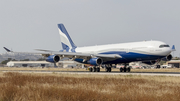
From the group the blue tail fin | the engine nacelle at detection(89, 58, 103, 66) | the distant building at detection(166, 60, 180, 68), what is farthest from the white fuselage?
the distant building at detection(166, 60, 180, 68)

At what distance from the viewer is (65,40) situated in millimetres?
59344

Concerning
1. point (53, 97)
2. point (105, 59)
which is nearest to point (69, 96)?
point (53, 97)

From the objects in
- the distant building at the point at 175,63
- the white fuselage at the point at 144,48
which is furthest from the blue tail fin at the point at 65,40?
the distant building at the point at 175,63

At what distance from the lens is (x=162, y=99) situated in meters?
12.0

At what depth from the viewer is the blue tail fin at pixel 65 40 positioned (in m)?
58.3

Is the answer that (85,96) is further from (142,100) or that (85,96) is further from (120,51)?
(120,51)

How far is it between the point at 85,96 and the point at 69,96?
2.34ft

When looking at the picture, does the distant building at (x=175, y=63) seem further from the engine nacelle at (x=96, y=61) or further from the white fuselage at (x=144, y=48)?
the engine nacelle at (x=96, y=61)

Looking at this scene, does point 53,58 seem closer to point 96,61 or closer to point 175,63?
point 96,61

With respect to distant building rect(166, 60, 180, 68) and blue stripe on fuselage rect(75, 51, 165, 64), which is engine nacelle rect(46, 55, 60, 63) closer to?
blue stripe on fuselage rect(75, 51, 165, 64)

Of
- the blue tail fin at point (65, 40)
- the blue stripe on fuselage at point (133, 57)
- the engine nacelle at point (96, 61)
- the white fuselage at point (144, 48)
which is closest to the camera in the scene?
the white fuselage at point (144, 48)

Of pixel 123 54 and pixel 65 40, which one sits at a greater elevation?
pixel 65 40

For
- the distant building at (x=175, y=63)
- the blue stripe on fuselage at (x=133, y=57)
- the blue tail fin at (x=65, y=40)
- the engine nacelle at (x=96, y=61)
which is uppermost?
the blue tail fin at (x=65, y=40)

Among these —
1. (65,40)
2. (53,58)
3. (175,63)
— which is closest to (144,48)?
(53,58)
